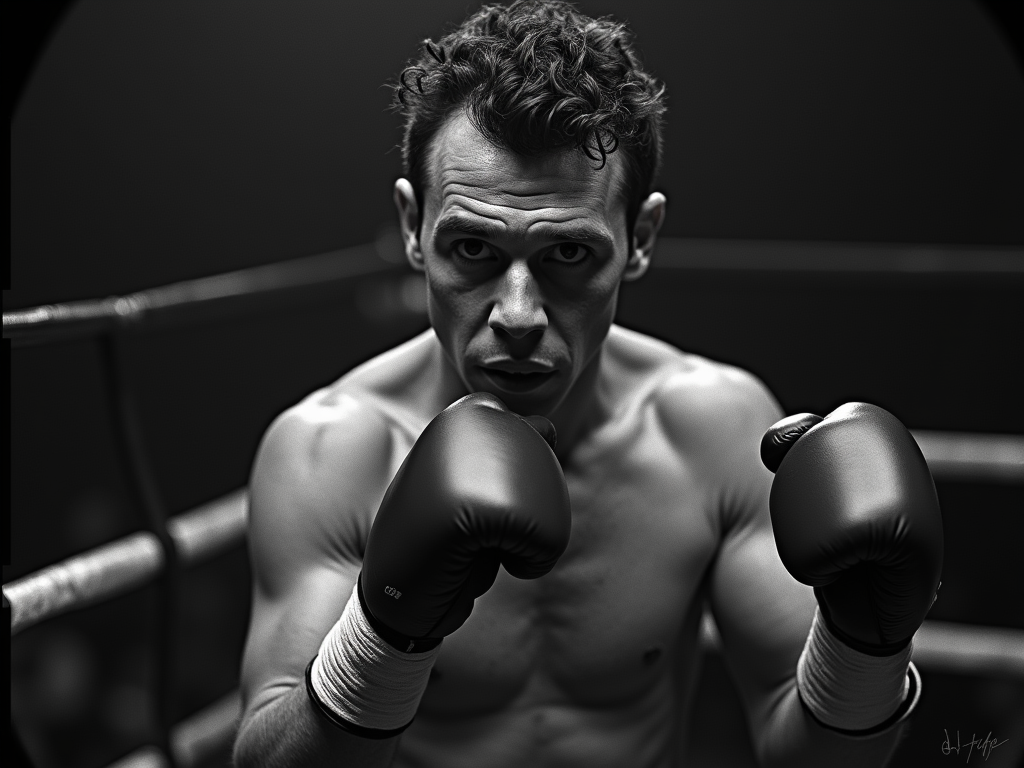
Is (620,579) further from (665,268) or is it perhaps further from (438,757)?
(665,268)

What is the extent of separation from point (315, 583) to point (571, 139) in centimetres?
57

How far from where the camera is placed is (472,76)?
1.21 m

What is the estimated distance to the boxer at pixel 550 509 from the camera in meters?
1.02

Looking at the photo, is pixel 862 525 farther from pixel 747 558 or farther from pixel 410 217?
pixel 410 217

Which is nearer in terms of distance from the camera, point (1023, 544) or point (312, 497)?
point (312, 497)

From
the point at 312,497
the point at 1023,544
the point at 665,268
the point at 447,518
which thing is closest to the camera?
the point at 447,518

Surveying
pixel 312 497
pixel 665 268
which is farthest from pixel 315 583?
pixel 665 268

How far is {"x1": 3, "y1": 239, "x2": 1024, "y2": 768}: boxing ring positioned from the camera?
1.30 metres

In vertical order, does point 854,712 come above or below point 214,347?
above

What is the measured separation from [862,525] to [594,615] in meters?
0.41

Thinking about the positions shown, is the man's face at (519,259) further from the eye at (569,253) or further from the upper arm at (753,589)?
the upper arm at (753,589)

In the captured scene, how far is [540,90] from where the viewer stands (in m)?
1.15

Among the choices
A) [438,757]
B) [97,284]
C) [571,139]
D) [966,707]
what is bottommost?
[966,707]
